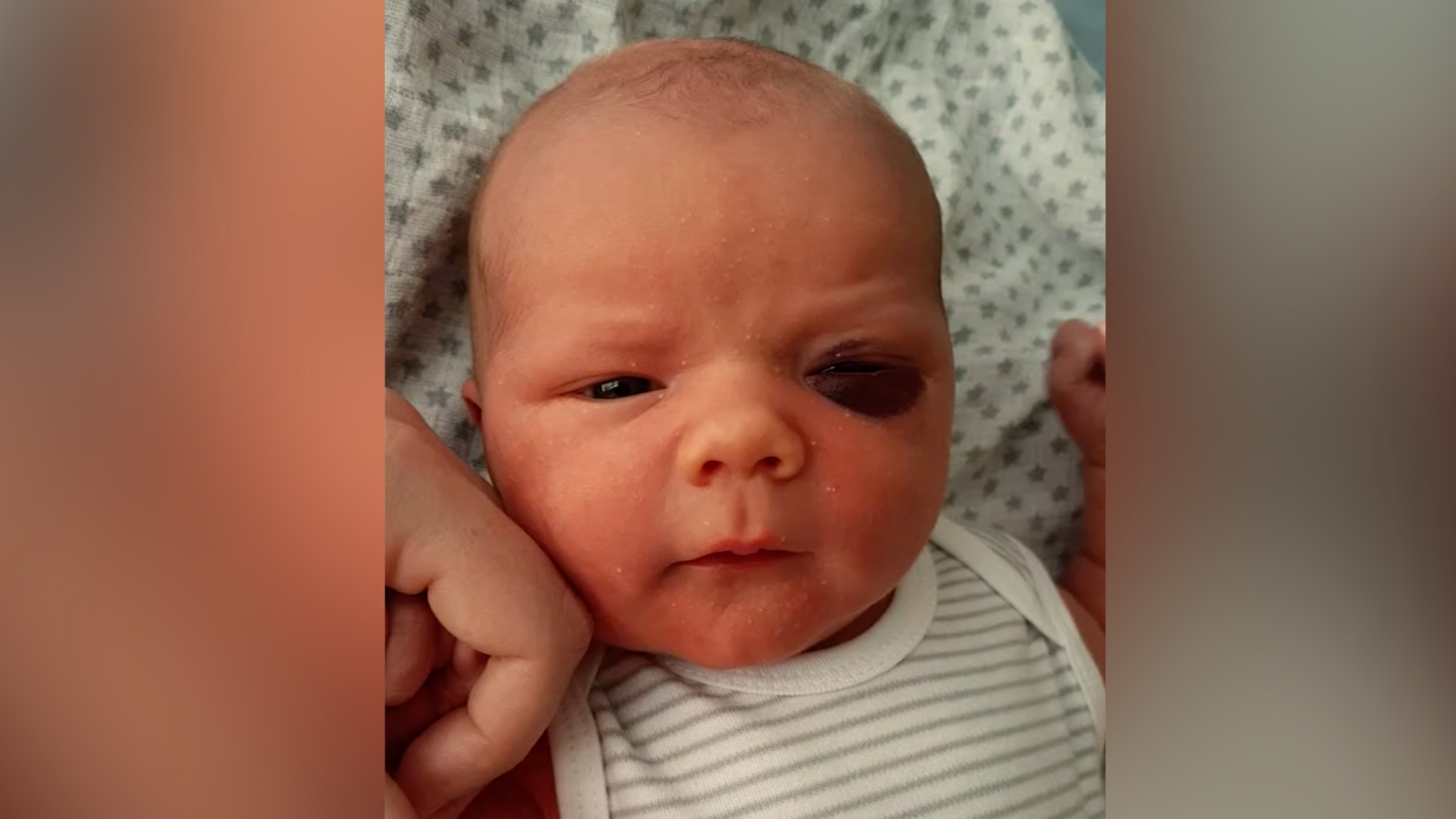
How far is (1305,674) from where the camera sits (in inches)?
18.1

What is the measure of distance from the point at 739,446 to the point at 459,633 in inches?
7.5

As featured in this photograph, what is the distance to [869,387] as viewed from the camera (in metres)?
0.59

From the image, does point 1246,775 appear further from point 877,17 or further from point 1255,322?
point 877,17

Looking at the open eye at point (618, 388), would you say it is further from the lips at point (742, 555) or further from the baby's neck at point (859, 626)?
the baby's neck at point (859, 626)

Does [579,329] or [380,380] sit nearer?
[380,380]

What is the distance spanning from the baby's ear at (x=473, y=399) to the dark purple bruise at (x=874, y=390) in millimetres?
213

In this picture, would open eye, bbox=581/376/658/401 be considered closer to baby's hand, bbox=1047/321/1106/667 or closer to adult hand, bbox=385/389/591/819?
adult hand, bbox=385/389/591/819

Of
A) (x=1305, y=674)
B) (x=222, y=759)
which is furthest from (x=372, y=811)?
(x=1305, y=674)

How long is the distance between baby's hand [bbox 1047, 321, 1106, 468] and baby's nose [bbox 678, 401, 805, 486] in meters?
0.33

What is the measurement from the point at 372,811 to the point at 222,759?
Answer: 70 mm

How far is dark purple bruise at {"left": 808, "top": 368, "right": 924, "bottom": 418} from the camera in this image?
→ 1.88ft

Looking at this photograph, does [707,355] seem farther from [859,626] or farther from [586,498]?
[859,626]

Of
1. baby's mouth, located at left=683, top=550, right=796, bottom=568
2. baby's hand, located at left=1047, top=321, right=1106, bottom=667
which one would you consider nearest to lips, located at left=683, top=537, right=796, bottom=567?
baby's mouth, located at left=683, top=550, right=796, bottom=568

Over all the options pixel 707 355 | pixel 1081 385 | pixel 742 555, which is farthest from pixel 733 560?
pixel 1081 385
